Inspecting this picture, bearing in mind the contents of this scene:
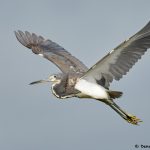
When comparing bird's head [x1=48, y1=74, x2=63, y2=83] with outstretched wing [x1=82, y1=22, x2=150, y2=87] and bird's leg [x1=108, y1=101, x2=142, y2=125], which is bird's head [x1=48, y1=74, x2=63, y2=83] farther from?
bird's leg [x1=108, y1=101, x2=142, y2=125]

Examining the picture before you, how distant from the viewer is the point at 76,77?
47.9 ft

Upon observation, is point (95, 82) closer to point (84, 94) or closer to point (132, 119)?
point (84, 94)

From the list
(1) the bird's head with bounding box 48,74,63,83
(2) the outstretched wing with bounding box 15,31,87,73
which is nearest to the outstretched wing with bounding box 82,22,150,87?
(1) the bird's head with bounding box 48,74,63,83

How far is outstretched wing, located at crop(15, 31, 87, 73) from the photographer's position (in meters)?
16.3

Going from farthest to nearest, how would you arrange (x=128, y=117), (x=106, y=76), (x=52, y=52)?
(x=52, y=52), (x=128, y=117), (x=106, y=76)

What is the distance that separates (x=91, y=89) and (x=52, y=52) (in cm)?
368

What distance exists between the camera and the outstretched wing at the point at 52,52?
53.4 ft

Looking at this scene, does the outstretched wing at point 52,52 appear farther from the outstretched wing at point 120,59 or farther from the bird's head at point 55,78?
the outstretched wing at point 120,59

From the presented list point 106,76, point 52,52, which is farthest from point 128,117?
point 52,52

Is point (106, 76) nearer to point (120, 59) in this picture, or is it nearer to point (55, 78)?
point (120, 59)

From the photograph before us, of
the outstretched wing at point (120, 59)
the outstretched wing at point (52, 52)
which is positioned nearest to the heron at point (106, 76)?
the outstretched wing at point (120, 59)

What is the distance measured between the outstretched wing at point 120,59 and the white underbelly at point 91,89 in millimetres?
129

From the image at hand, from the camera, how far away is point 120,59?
1415 cm

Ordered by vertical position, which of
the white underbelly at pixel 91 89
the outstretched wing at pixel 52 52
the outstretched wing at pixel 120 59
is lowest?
the white underbelly at pixel 91 89
